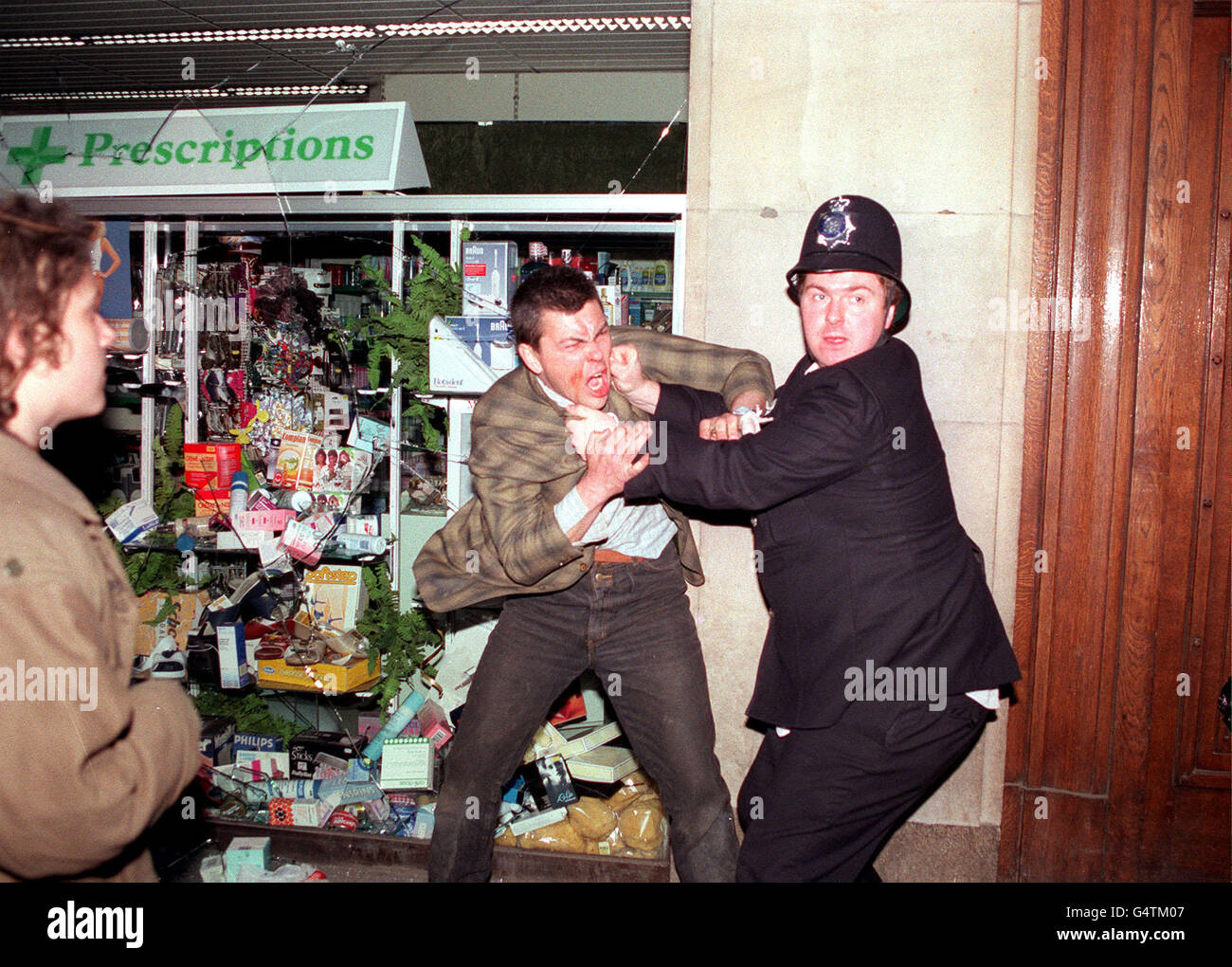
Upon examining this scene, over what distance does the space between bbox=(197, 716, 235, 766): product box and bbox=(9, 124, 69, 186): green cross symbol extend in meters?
2.78

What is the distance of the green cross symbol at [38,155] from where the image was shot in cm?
421

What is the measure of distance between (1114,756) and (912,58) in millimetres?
2708

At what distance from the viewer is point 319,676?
390 cm

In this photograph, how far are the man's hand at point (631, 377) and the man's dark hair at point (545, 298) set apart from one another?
7.9 inches

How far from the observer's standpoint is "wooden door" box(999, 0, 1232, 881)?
3.11 meters

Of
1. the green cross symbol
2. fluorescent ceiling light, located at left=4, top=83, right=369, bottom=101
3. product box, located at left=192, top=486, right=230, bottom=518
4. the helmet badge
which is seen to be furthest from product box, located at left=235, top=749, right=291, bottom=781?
fluorescent ceiling light, located at left=4, top=83, right=369, bottom=101

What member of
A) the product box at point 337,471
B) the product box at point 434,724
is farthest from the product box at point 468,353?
the product box at point 434,724

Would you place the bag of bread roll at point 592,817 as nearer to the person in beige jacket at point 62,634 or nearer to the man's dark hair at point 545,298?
the man's dark hair at point 545,298

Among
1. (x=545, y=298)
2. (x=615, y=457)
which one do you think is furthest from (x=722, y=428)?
(x=545, y=298)

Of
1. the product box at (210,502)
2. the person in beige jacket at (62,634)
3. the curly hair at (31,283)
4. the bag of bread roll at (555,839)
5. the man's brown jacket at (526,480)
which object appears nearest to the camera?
the person in beige jacket at (62,634)

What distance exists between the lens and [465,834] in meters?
2.93

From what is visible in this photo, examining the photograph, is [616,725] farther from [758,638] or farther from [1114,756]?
[1114,756]

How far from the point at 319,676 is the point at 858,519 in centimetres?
262
